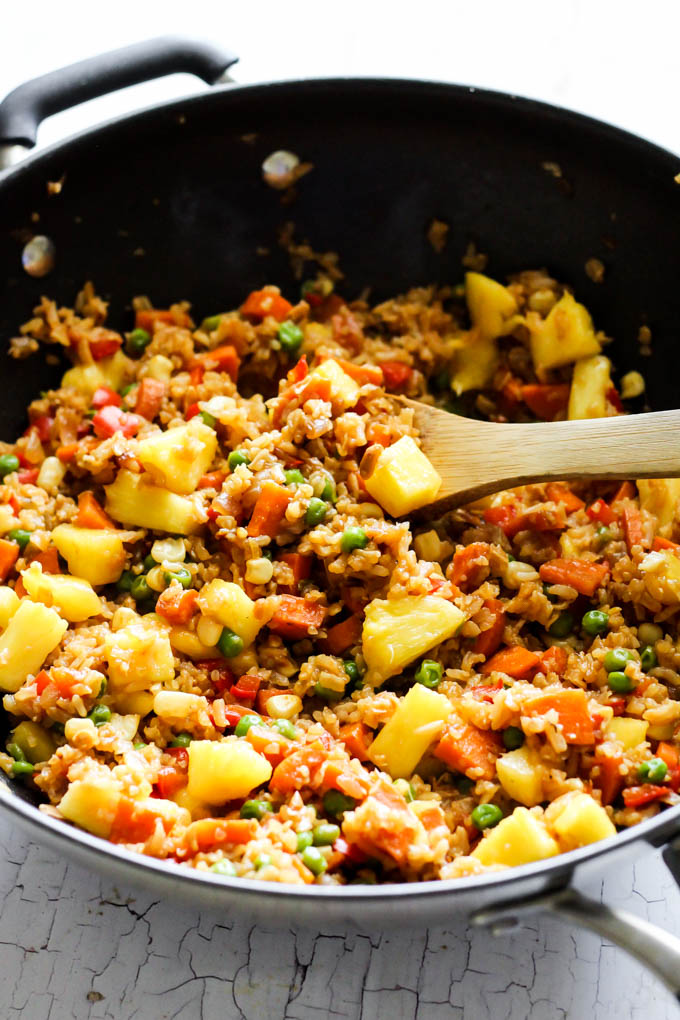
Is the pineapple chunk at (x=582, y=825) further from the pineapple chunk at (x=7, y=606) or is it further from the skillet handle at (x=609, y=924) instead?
the pineapple chunk at (x=7, y=606)

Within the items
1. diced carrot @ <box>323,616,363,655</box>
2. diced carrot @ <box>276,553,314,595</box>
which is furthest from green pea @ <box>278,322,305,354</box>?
diced carrot @ <box>323,616,363,655</box>

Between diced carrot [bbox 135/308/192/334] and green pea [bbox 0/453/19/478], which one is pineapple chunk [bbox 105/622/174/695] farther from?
diced carrot [bbox 135/308/192/334]

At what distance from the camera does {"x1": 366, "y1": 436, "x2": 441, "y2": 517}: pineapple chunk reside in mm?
3570

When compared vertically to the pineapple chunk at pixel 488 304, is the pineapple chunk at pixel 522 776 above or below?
below

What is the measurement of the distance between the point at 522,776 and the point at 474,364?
71.1 inches

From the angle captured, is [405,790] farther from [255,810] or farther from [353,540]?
[353,540]

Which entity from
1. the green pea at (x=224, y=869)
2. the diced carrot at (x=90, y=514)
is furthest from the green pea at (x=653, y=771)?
the diced carrot at (x=90, y=514)

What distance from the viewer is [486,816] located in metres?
3.05

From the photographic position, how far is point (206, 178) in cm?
410

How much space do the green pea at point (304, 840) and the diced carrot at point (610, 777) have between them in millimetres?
883

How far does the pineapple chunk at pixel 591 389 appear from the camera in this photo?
401 centimetres

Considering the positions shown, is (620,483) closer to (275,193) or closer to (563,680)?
(563,680)

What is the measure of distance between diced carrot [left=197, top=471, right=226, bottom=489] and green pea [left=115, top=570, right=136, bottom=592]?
1.28 ft

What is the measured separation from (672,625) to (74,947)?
2192mm
